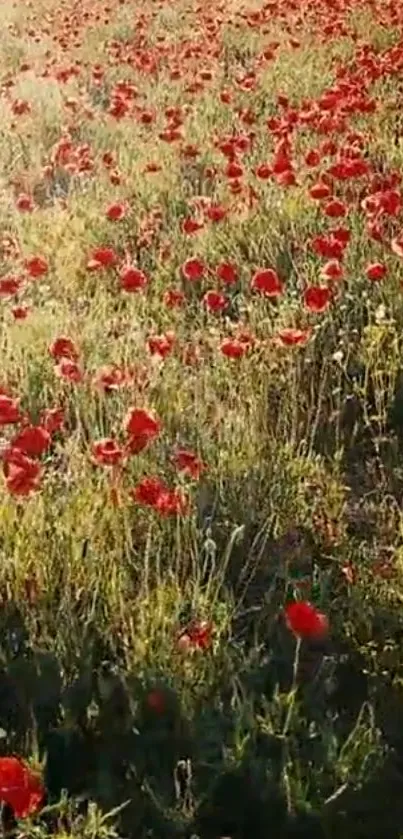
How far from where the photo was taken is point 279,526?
9.39 ft

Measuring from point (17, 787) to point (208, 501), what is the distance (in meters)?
1.25

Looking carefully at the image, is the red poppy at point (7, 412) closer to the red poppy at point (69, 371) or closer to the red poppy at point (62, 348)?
the red poppy at point (69, 371)

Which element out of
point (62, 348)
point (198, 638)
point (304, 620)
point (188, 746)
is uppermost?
point (62, 348)

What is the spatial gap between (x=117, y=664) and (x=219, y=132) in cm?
388

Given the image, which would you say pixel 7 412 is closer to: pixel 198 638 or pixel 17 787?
pixel 198 638

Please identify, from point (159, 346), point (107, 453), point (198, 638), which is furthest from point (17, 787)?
point (159, 346)

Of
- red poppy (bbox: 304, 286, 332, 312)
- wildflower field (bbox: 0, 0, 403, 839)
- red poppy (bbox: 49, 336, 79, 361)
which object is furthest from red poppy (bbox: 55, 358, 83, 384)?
red poppy (bbox: 304, 286, 332, 312)

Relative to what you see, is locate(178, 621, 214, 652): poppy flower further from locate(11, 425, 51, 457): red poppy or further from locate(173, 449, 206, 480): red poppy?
locate(11, 425, 51, 457): red poppy

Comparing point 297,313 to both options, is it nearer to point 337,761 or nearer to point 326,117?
point 326,117

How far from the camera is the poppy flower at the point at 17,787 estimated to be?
176cm

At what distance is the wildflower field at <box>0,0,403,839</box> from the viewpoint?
2.18 m

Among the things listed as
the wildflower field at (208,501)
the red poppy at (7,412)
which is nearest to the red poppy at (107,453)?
the wildflower field at (208,501)

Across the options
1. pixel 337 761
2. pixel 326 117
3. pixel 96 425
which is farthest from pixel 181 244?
pixel 337 761

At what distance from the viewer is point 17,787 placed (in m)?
1.77
